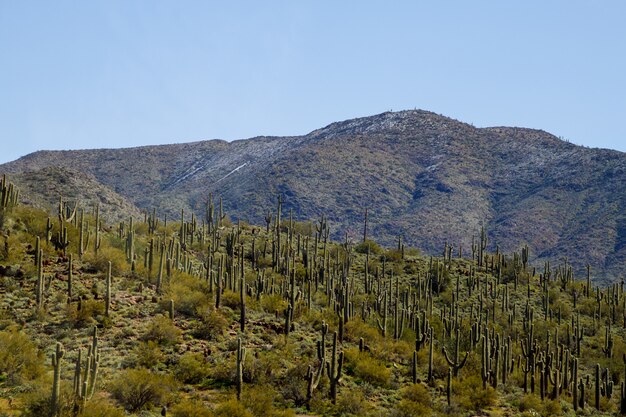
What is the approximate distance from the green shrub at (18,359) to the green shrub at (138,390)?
91.5 inches

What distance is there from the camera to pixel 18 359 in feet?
67.1

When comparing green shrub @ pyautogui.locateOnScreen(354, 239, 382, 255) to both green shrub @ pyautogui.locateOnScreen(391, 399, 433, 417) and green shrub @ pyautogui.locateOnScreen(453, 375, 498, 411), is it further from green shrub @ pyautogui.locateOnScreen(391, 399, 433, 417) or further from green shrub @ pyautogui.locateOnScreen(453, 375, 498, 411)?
green shrub @ pyautogui.locateOnScreen(391, 399, 433, 417)

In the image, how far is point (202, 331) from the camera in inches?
1063

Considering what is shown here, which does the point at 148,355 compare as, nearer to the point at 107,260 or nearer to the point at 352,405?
the point at 352,405

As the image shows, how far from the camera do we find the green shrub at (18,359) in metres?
20.0

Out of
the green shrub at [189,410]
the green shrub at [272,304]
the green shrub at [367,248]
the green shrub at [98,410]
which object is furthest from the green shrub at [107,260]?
the green shrub at [367,248]

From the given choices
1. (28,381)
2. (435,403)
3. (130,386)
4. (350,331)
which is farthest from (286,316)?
(28,381)

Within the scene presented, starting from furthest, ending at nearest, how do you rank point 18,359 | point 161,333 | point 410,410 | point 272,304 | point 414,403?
point 272,304 < point 161,333 < point 414,403 < point 410,410 < point 18,359

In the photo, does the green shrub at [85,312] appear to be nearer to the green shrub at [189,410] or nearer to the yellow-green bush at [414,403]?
the green shrub at [189,410]

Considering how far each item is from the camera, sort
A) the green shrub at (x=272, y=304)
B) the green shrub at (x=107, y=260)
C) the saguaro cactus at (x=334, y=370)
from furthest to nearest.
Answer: the green shrub at (x=272, y=304) < the green shrub at (x=107, y=260) < the saguaro cactus at (x=334, y=370)

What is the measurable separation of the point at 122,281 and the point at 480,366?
616 inches

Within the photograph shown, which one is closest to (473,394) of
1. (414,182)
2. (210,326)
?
(210,326)

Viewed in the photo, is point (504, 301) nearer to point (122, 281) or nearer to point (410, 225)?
point (122, 281)

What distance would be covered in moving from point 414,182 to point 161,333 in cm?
10694
